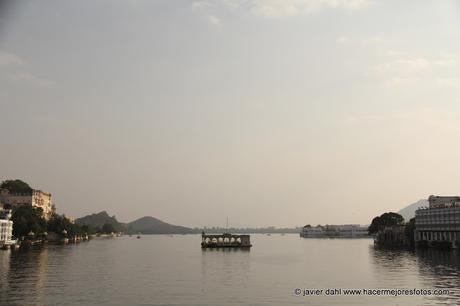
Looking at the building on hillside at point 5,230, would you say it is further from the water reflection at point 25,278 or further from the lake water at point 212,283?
the lake water at point 212,283

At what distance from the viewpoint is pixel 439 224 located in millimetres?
146875

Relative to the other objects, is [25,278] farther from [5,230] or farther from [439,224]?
[439,224]

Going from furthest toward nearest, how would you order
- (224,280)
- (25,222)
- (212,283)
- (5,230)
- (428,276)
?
(25,222)
(5,230)
(428,276)
(224,280)
(212,283)

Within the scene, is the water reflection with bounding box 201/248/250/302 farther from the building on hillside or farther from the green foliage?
the green foliage

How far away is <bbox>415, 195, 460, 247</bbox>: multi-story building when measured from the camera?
138 m

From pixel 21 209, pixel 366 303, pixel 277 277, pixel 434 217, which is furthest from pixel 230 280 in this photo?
pixel 21 209

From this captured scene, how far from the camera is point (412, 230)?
173000 millimetres

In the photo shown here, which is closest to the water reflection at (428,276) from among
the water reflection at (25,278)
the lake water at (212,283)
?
the lake water at (212,283)

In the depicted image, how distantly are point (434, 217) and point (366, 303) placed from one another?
11015cm

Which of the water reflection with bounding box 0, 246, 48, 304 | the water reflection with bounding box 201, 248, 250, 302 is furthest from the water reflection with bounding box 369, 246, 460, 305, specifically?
the water reflection with bounding box 0, 246, 48, 304

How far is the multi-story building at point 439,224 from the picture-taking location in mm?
137875

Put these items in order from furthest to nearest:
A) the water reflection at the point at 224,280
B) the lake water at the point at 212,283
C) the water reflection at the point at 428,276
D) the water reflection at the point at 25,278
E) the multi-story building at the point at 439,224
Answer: the multi-story building at the point at 439,224, the water reflection at the point at 224,280, the water reflection at the point at 25,278, the water reflection at the point at 428,276, the lake water at the point at 212,283

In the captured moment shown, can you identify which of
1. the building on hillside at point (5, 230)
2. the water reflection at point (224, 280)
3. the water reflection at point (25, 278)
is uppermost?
the building on hillside at point (5, 230)

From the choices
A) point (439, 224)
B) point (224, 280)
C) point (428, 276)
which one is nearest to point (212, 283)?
point (224, 280)
